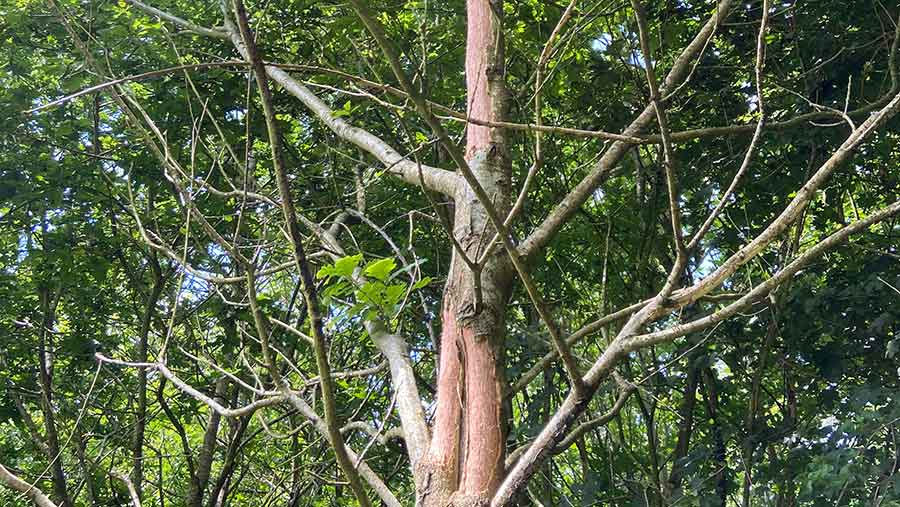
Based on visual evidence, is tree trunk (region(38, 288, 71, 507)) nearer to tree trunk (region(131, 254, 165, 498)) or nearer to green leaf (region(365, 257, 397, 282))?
tree trunk (region(131, 254, 165, 498))

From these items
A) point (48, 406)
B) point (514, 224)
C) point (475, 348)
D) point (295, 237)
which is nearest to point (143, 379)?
point (48, 406)

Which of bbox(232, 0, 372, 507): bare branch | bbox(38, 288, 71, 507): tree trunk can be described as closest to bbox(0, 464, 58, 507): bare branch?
bbox(232, 0, 372, 507): bare branch

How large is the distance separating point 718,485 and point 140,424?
135 inches

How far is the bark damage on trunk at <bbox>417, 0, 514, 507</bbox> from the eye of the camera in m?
1.79

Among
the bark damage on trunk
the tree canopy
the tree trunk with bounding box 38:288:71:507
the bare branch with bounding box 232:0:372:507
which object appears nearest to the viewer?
the bare branch with bounding box 232:0:372:507

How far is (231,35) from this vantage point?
315 cm

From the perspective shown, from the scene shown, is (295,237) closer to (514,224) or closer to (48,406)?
(514,224)

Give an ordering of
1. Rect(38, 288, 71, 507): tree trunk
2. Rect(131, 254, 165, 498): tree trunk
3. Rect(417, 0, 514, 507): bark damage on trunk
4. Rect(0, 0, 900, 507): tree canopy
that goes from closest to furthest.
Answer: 1. Rect(417, 0, 514, 507): bark damage on trunk
2. Rect(0, 0, 900, 507): tree canopy
3. Rect(38, 288, 71, 507): tree trunk
4. Rect(131, 254, 165, 498): tree trunk

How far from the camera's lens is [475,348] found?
1924 mm

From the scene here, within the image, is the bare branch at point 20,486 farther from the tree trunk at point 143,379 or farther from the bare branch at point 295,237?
the tree trunk at point 143,379

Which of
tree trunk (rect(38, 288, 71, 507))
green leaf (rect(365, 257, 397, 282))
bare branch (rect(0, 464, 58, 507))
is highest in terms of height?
tree trunk (rect(38, 288, 71, 507))

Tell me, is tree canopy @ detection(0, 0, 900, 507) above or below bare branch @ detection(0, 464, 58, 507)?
above

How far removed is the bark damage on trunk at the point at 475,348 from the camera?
1.79m

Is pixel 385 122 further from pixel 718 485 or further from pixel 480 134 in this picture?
pixel 718 485
